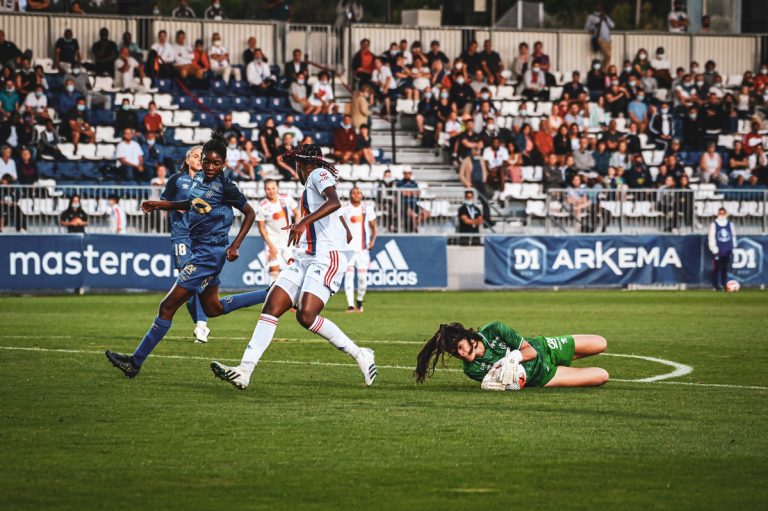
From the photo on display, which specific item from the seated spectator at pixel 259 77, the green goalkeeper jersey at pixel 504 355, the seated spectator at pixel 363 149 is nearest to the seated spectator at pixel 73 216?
the seated spectator at pixel 363 149

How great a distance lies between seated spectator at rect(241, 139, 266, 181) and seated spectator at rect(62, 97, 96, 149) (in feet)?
12.1

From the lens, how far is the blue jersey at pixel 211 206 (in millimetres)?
12281

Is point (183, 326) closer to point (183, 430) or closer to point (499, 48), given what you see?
point (183, 430)

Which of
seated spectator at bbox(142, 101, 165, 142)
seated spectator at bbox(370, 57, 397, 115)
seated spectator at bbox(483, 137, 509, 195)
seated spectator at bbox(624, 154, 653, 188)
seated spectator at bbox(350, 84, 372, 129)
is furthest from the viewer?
seated spectator at bbox(370, 57, 397, 115)

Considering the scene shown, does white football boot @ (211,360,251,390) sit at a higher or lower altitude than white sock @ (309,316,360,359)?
lower

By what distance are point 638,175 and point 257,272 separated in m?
11.1

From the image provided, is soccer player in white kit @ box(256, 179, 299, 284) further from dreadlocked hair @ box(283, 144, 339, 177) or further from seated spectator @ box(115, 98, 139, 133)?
dreadlocked hair @ box(283, 144, 339, 177)

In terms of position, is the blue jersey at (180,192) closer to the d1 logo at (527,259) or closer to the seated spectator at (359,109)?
the d1 logo at (527,259)

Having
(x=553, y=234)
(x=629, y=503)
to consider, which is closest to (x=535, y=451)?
(x=629, y=503)

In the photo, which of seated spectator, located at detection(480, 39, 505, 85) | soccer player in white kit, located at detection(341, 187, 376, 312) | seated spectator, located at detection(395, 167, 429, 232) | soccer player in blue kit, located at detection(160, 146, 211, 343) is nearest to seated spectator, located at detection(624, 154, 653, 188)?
seated spectator, located at detection(480, 39, 505, 85)

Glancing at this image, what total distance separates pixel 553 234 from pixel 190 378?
18.7 m

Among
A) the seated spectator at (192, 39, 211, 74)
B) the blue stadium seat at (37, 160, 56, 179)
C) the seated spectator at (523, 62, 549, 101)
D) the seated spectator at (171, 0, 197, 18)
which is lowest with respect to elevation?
the blue stadium seat at (37, 160, 56, 179)

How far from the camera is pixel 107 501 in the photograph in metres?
6.94

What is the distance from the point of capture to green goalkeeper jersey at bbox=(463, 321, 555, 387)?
11.3 metres
